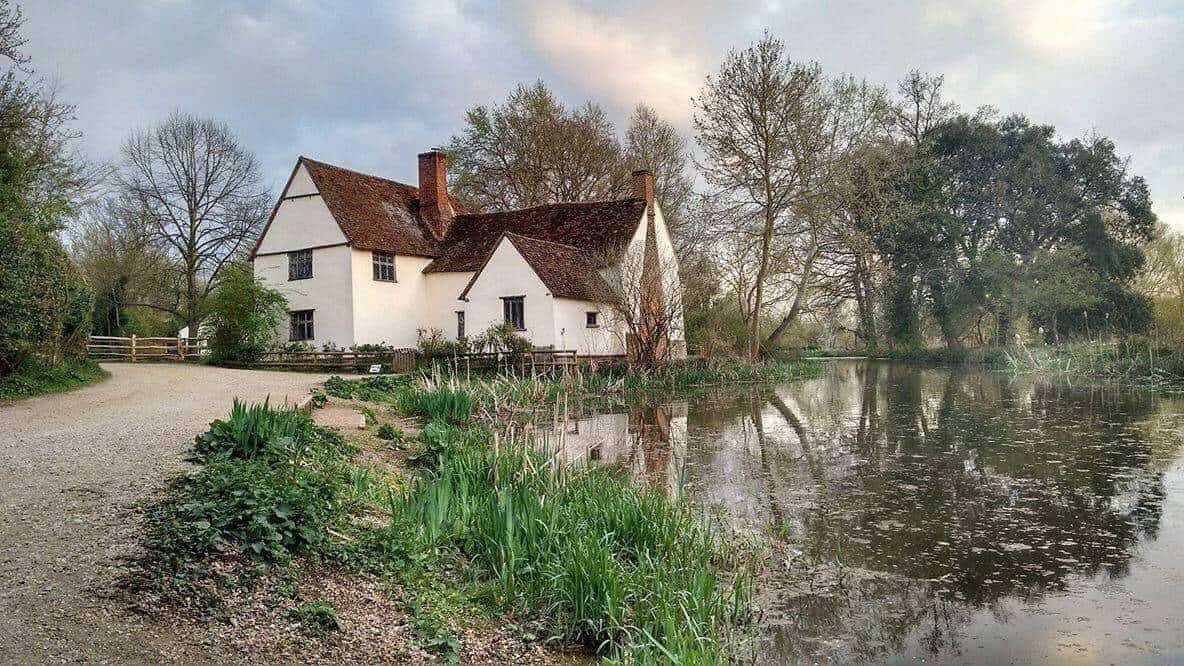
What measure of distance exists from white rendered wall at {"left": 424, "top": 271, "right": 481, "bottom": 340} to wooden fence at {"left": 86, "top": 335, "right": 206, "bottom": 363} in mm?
8438

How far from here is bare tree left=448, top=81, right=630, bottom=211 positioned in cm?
3572

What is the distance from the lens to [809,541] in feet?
20.9

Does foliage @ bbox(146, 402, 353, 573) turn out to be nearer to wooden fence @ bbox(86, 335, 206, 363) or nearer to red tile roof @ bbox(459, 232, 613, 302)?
red tile roof @ bbox(459, 232, 613, 302)

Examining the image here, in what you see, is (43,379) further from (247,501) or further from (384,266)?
(384,266)

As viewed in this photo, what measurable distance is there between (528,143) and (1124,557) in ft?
107

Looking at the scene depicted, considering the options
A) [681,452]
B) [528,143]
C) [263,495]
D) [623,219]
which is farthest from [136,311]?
[263,495]

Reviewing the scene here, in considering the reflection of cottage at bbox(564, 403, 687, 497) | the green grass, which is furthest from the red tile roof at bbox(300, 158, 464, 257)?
the reflection of cottage at bbox(564, 403, 687, 497)

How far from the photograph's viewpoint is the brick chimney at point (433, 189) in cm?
3136

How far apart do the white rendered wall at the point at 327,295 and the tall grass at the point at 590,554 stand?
2127cm

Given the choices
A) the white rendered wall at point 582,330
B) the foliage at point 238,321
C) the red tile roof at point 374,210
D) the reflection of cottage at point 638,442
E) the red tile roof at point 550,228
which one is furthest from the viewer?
the red tile roof at point 550,228

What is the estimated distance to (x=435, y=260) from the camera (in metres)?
29.7

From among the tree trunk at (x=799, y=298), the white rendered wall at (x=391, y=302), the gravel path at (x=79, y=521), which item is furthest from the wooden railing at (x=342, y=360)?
the tree trunk at (x=799, y=298)

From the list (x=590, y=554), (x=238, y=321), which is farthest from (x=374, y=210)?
(x=590, y=554)

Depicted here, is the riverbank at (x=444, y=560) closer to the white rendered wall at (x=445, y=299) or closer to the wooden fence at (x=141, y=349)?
the white rendered wall at (x=445, y=299)
